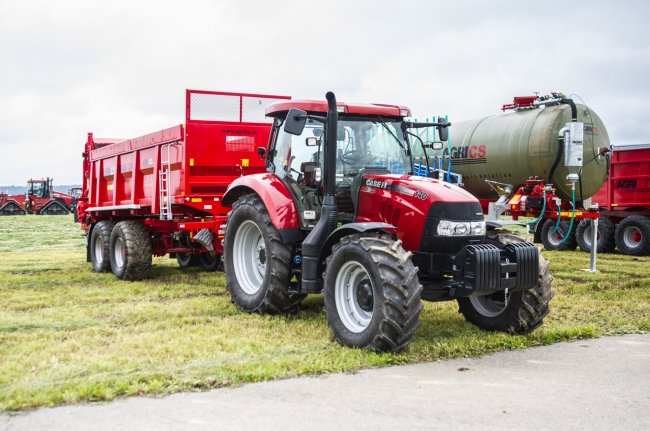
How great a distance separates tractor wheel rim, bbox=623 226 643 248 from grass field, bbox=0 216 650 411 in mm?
5532

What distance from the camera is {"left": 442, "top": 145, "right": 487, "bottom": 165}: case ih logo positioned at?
1404 centimetres

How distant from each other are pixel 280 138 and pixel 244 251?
1434mm

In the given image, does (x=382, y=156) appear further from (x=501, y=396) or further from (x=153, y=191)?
(x=153, y=191)

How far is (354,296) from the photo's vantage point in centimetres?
620

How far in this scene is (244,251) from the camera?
812 cm

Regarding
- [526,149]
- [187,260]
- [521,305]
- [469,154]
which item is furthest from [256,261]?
[469,154]

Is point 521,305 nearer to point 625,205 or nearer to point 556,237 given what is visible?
point 625,205

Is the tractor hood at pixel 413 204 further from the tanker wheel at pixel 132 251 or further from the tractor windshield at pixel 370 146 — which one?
the tanker wheel at pixel 132 251

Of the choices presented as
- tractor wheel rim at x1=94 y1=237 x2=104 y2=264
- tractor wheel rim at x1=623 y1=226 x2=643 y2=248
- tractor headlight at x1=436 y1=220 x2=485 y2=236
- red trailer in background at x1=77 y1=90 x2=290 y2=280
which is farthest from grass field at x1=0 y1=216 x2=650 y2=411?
tractor wheel rim at x1=623 y1=226 x2=643 y2=248

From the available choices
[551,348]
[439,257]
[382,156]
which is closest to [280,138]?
[382,156]

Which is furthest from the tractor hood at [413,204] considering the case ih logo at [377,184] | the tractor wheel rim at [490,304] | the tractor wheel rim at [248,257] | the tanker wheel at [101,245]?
the tanker wheel at [101,245]

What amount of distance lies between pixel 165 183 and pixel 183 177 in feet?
2.35

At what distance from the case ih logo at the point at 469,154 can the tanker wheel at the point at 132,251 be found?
6760 millimetres

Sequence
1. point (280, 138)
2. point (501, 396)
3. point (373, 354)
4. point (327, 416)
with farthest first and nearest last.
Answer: point (280, 138), point (373, 354), point (501, 396), point (327, 416)
